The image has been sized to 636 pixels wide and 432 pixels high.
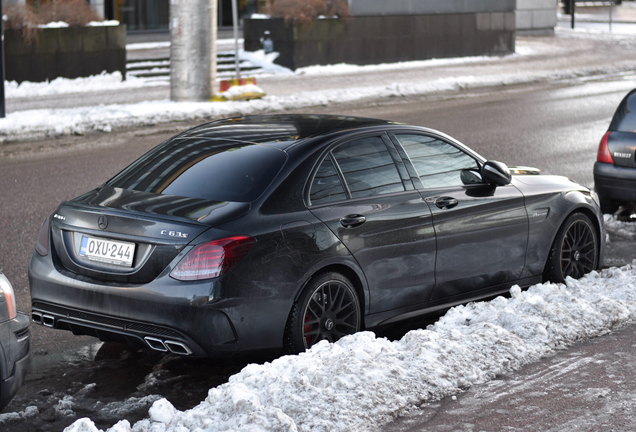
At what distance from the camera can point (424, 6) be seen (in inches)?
1161

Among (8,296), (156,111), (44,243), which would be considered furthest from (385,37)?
(8,296)

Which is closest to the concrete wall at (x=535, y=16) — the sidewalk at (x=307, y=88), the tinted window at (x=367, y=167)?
the sidewalk at (x=307, y=88)

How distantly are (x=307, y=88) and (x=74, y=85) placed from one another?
17.6 ft

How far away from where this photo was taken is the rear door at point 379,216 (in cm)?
561

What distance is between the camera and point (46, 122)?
15695mm

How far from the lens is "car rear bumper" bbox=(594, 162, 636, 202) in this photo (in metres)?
9.06

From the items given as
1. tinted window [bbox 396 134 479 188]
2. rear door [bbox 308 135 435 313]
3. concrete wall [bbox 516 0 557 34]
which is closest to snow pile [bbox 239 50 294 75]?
concrete wall [bbox 516 0 557 34]

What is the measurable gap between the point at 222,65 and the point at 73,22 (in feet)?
16.0

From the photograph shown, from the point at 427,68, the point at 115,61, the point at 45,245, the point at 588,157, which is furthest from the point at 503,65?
the point at 45,245

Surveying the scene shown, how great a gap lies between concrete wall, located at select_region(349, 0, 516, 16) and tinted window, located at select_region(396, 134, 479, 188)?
2145cm

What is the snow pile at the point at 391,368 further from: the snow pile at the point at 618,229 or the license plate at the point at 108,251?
the snow pile at the point at 618,229

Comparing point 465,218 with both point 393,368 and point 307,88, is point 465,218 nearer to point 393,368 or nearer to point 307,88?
point 393,368

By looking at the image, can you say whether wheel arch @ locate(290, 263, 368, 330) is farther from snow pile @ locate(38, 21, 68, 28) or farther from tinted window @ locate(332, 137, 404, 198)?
snow pile @ locate(38, 21, 68, 28)

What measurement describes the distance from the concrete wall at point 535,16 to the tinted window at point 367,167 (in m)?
34.0
